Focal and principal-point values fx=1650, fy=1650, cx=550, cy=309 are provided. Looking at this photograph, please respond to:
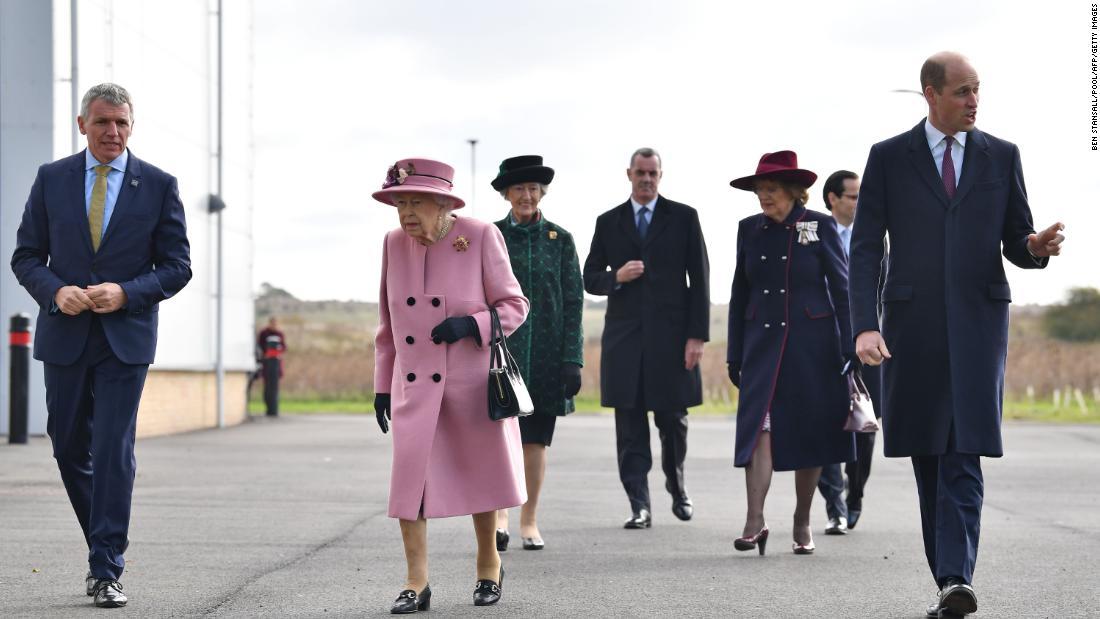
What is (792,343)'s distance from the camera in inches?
367

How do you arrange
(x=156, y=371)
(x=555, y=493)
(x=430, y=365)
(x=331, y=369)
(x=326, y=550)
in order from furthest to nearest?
1. (x=331, y=369)
2. (x=156, y=371)
3. (x=555, y=493)
4. (x=326, y=550)
5. (x=430, y=365)

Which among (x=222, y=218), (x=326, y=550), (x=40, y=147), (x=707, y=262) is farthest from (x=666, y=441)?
(x=222, y=218)

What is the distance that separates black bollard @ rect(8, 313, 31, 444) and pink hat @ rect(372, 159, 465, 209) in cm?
1212

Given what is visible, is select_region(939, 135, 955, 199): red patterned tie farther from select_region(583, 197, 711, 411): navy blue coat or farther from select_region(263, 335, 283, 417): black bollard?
select_region(263, 335, 283, 417): black bollard

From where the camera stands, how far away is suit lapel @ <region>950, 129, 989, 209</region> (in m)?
6.68

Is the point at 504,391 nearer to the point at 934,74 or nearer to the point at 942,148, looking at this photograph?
the point at 942,148

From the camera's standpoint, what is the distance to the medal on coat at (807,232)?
9352 millimetres

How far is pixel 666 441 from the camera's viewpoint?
11227 mm

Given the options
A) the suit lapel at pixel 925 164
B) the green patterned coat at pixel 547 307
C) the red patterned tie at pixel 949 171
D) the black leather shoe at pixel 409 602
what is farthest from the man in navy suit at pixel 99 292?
the red patterned tie at pixel 949 171

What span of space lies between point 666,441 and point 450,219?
4359mm

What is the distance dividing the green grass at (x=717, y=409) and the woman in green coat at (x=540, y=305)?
24.3 m

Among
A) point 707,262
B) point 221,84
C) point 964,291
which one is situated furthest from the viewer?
point 221,84

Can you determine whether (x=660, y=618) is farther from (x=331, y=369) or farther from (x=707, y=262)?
(x=331, y=369)

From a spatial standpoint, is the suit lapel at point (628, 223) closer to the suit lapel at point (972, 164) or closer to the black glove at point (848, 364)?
the black glove at point (848, 364)
